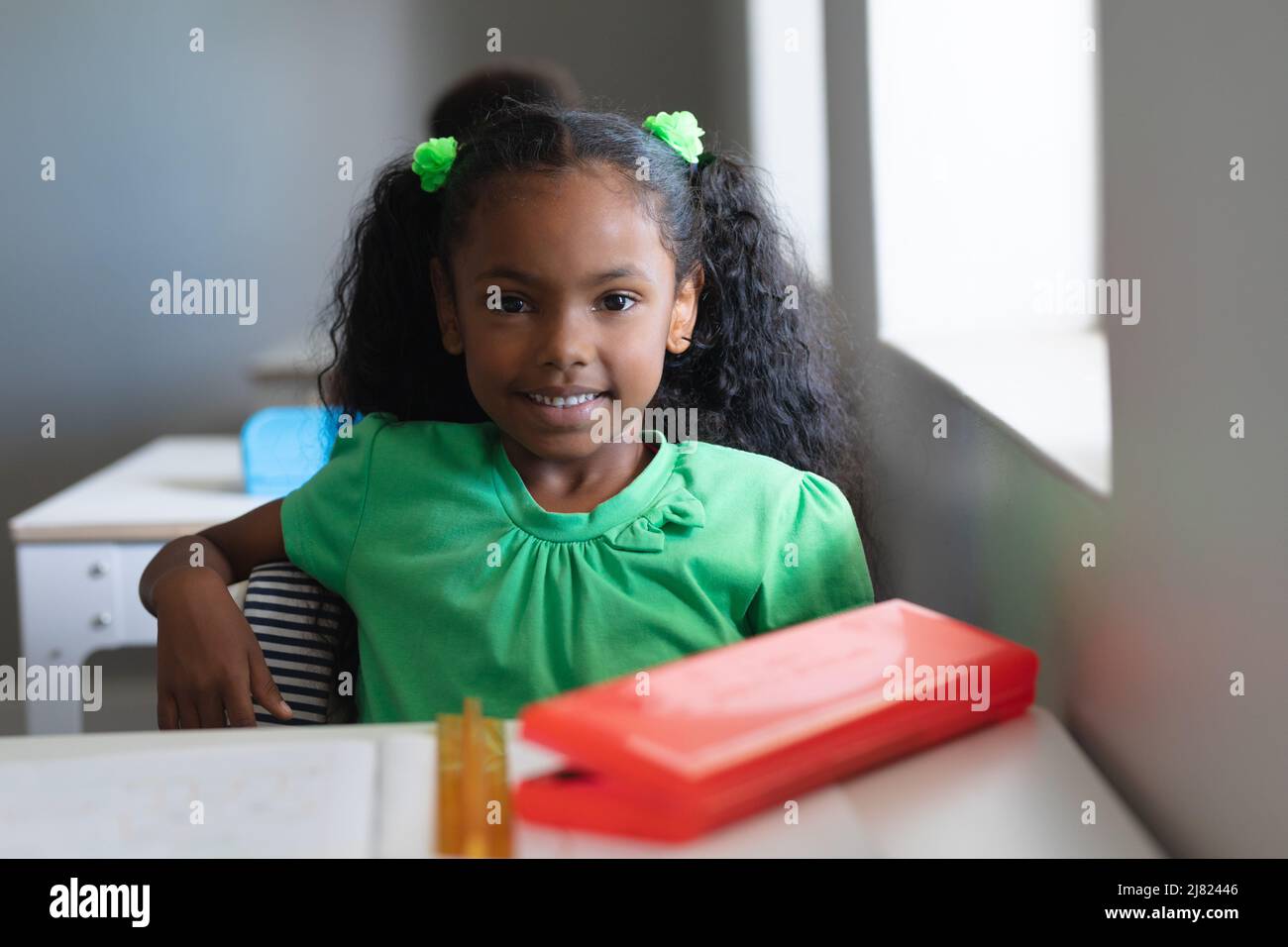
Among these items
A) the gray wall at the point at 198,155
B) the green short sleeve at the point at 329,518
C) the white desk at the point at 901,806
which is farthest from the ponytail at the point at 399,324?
the gray wall at the point at 198,155

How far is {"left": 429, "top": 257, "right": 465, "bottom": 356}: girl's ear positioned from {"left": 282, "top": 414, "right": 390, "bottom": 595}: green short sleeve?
0.11 meters

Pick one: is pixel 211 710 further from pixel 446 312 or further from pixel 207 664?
pixel 446 312

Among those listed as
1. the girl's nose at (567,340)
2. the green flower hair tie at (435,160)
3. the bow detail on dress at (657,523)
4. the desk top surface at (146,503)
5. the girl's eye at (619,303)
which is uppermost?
the green flower hair tie at (435,160)

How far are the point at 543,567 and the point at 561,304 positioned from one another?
0.65ft

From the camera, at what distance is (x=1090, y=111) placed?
4.82ft

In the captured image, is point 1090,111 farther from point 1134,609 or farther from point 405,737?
point 405,737

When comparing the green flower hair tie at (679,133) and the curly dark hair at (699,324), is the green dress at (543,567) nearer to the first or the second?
the curly dark hair at (699,324)

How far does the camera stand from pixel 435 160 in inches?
47.1

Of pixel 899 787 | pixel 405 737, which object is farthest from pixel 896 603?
pixel 405 737

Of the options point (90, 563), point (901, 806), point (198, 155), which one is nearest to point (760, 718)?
point (901, 806)

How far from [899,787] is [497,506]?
0.48m

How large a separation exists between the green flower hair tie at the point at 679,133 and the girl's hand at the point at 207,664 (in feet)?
1.70

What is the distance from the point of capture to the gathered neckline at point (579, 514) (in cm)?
112

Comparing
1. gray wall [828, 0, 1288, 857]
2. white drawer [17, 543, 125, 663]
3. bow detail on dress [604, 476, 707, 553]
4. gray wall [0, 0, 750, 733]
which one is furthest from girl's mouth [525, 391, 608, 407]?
gray wall [0, 0, 750, 733]
